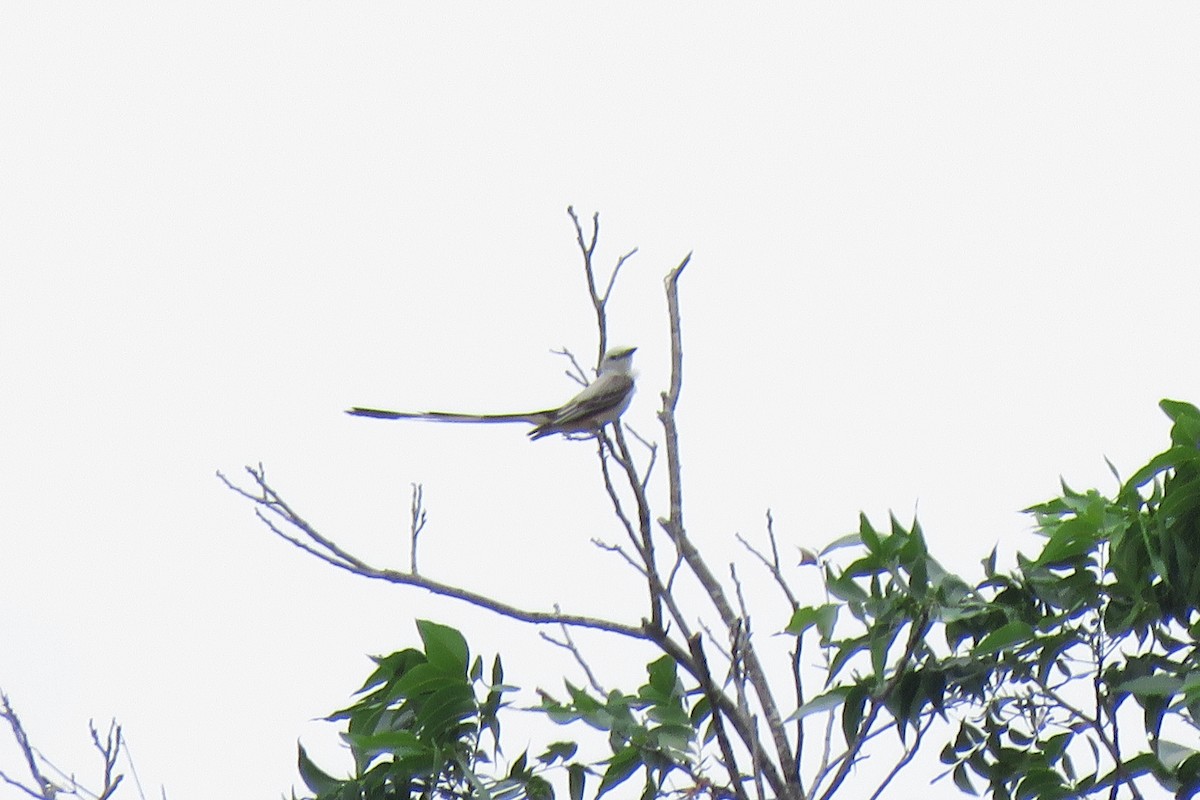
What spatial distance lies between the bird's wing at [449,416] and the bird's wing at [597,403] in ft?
0.37

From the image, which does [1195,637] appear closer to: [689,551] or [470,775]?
[689,551]

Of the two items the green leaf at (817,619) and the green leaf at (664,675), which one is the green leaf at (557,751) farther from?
the green leaf at (817,619)

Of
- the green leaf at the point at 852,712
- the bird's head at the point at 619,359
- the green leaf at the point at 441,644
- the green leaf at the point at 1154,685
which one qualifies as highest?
the bird's head at the point at 619,359

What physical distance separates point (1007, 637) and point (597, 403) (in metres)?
3.62

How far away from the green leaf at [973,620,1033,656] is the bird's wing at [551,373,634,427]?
3206 millimetres

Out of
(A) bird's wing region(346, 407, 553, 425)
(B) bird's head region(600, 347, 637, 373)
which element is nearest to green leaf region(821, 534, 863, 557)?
(A) bird's wing region(346, 407, 553, 425)

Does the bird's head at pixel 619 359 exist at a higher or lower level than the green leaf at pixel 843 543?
higher

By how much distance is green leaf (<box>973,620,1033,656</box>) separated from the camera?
2.68 metres

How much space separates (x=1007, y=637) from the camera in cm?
268

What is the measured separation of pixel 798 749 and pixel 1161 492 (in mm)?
1001

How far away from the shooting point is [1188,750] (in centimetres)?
277

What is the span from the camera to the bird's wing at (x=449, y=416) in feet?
17.0

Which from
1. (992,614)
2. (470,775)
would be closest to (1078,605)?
(992,614)

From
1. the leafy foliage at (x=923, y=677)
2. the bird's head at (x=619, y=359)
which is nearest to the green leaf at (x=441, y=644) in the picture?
the leafy foliage at (x=923, y=677)
